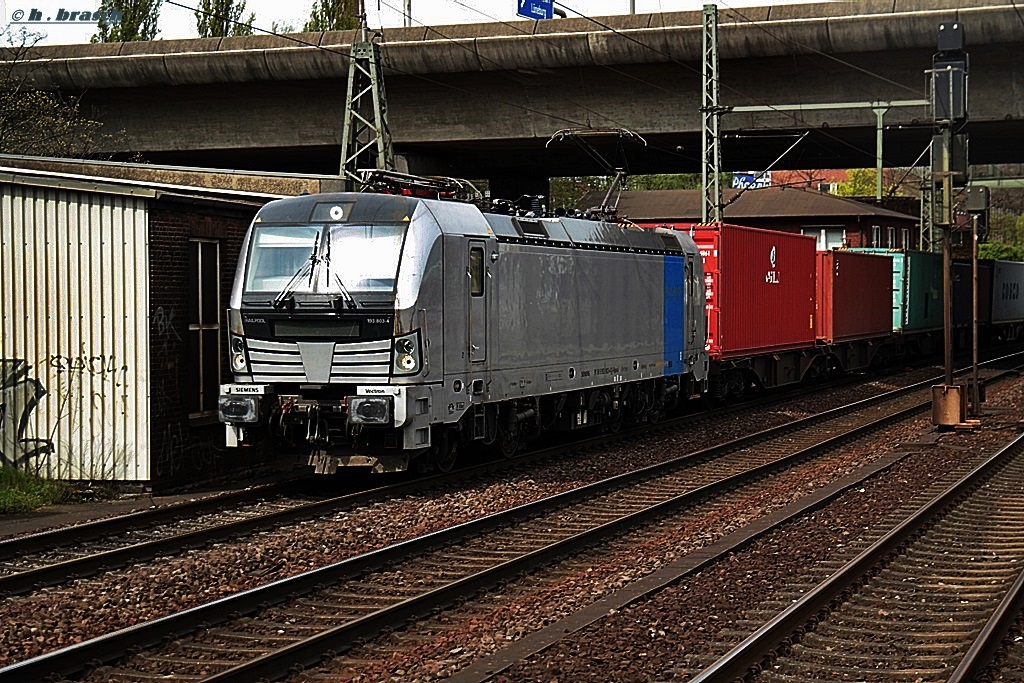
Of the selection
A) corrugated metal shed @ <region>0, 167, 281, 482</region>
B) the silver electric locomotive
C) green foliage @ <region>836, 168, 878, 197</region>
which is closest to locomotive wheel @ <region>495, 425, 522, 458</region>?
the silver electric locomotive

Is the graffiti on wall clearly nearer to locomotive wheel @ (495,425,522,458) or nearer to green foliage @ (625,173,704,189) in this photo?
locomotive wheel @ (495,425,522,458)

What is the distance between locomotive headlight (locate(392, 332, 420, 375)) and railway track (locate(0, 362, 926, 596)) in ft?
4.38

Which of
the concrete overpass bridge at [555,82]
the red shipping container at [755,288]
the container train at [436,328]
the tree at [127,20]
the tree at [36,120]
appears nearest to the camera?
the container train at [436,328]

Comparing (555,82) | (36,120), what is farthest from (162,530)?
(36,120)

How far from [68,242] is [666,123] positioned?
1955 cm

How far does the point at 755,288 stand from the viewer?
2520 cm

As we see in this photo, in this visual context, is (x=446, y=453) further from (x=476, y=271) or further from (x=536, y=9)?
(x=536, y=9)

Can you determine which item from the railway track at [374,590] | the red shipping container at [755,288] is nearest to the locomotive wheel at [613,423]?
the railway track at [374,590]

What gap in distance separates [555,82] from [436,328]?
1880 cm

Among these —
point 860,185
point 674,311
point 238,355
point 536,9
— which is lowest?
point 238,355

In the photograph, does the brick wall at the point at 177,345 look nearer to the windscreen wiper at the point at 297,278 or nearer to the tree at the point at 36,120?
the windscreen wiper at the point at 297,278

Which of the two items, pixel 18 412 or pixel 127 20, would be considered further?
pixel 127 20

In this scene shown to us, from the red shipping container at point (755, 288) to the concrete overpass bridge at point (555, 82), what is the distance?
303 cm

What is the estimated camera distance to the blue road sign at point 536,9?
3172 cm
